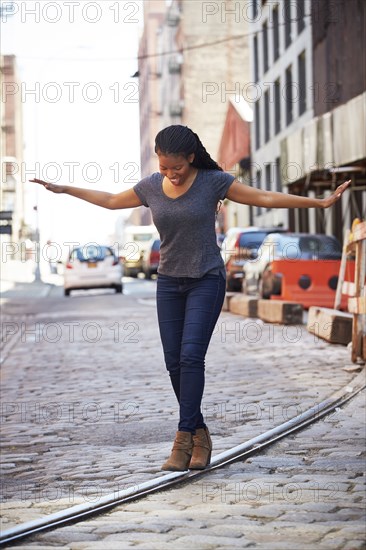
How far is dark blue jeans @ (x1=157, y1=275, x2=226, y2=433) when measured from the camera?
6223mm

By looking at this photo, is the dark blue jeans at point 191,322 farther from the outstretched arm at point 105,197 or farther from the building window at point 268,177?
the building window at point 268,177

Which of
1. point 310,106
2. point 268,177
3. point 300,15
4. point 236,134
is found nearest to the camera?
point 310,106

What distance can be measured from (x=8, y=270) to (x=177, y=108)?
23236 mm

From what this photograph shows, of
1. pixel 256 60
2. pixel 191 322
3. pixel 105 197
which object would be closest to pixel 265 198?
pixel 191 322

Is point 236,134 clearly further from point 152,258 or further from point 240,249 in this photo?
point 240,249

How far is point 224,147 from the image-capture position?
2397 inches

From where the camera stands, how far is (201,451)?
6289mm

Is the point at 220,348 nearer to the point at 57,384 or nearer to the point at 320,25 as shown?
the point at 57,384

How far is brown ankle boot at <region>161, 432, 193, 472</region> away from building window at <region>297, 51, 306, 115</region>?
35.3 metres

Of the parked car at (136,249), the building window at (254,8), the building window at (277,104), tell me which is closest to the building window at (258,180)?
the building window at (277,104)

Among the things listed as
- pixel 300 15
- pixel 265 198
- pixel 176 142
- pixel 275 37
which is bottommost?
pixel 265 198

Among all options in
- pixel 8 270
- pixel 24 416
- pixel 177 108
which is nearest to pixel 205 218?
pixel 24 416

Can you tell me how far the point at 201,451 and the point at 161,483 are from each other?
19.9 inches

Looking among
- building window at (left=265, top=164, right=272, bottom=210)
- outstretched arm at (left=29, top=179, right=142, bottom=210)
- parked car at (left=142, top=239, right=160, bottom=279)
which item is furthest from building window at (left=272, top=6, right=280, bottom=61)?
outstretched arm at (left=29, top=179, right=142, bottom=210)
